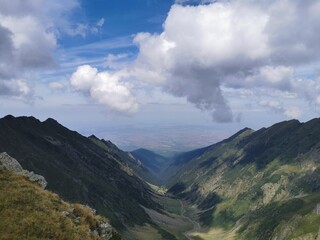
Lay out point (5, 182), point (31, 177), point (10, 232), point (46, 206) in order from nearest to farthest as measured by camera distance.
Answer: point (10, 232) < point (46, 206) < point (5, 182) < point (31, 177)

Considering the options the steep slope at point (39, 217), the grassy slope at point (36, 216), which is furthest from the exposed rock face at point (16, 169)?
the grassy slope at point (36, 216)

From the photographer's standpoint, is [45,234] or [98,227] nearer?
[45,234]

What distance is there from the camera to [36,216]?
1740 inches

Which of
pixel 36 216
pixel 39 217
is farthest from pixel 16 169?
pixel 39 217

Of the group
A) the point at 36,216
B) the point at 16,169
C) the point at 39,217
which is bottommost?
the point at 39,217

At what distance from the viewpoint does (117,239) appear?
52656 millimetres

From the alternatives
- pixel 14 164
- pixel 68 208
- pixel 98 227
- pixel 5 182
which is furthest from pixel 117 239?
pixel 14 164

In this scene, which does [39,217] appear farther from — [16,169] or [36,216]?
[16,169]

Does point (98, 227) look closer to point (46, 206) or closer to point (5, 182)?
point (46, 206)

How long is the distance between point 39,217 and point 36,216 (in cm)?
39

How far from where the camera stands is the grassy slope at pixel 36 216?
41.6m

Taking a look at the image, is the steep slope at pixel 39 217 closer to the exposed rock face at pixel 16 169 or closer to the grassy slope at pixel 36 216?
the grassy slope at pixel 36 216

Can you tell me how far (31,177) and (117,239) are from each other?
16714 millimetres

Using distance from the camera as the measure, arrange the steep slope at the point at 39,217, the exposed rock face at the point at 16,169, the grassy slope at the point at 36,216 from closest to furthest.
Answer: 1. the grassy slope at the point at 36,216
2. the steep slope at the point at 39,217
3. the exposed rock face at the point at 16,169
